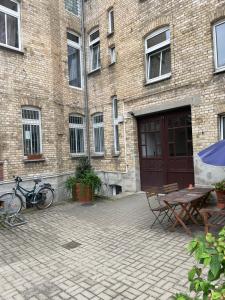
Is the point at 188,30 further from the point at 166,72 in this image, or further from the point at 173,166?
the point at 173,166

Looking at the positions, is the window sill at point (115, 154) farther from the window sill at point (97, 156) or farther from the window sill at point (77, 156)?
the window sill at point (77, 156)

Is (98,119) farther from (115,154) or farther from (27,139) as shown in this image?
(27,139)

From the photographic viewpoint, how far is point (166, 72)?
10.0 m

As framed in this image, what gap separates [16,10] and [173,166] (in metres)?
7.95

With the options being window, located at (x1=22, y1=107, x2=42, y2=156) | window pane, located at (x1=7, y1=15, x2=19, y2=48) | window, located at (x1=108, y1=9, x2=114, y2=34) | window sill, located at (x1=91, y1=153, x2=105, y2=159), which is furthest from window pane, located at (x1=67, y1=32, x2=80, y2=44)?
window sill, located at (x1=91, y1=153, x2=105, y2=159)

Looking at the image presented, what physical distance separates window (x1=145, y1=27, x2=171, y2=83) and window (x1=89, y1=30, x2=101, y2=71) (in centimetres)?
316

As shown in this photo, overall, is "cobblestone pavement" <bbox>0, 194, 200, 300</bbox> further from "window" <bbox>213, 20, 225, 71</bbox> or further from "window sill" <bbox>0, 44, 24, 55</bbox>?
"window sill" <bbox>0, 44, 24, 55</bbox>

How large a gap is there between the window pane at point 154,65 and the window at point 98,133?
3228mm

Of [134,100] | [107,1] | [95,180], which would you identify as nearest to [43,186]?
[95,180]

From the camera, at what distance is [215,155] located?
5387 millimetres

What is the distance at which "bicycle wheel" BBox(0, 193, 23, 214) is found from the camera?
8.51 meters

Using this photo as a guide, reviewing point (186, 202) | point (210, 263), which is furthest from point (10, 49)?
point (210, 263)

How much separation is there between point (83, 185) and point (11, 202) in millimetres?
2941

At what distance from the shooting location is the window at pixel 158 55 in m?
9.94
